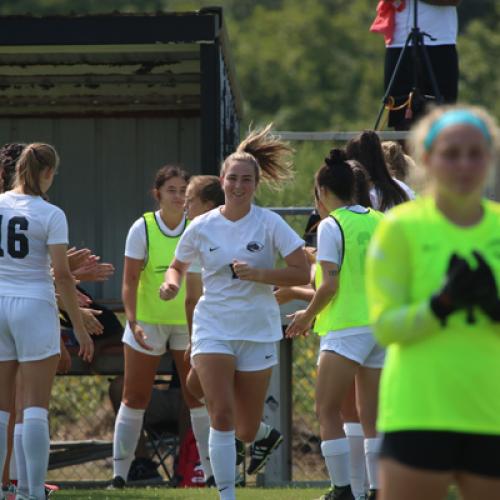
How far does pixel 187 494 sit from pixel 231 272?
6.42ft

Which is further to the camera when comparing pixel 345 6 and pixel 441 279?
pixel 345 6

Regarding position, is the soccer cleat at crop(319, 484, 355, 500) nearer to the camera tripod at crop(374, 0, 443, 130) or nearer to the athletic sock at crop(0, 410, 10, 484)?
the athletic sock at crop(0, 410, 10, 484)

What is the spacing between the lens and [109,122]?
13.6 metres

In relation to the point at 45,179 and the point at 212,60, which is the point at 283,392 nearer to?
the point at 212,60

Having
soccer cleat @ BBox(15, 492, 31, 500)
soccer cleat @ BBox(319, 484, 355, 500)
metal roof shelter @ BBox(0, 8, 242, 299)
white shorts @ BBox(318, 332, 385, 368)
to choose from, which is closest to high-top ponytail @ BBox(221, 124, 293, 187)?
white shorts @ BBox(318, 332, 385, 368)

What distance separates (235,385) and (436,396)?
11.2 ft

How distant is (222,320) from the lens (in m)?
7.11

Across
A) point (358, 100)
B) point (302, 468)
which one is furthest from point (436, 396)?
point (358, 100)

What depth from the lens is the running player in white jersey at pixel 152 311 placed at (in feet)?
29.3

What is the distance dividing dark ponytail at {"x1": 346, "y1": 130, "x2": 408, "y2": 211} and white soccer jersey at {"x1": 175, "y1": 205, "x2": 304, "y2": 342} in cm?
49

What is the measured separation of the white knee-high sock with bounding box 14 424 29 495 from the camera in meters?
7.06

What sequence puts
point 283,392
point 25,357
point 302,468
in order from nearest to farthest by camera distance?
1. point 25,357
2. point 283,392
3. point 302,468

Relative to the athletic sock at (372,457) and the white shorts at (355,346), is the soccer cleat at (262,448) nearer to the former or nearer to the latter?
the athletic sock at (372,457)

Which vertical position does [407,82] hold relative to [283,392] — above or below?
above
